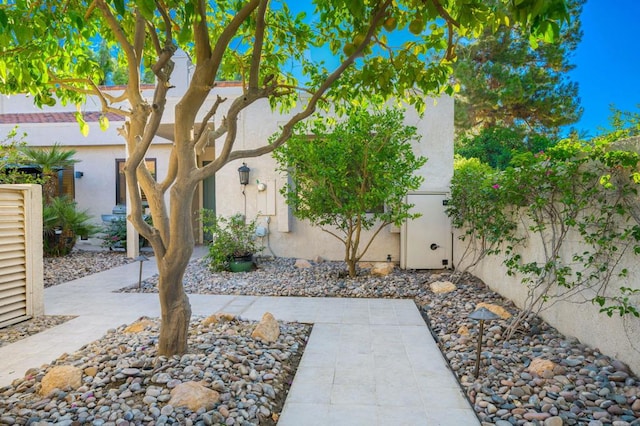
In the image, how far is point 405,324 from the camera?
5059 mm

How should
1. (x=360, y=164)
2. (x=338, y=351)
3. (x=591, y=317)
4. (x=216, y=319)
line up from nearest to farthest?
(x=591, y=317)
(x=338, y=351)
(x=216, y=319)
(x=360, y=164)

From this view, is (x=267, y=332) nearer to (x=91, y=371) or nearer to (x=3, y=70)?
(x=91, y=371)

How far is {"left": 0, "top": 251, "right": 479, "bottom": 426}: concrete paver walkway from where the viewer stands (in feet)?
9.85

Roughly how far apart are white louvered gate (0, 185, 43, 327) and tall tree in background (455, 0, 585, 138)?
600 inches

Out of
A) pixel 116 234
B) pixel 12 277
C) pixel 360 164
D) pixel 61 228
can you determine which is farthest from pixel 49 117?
pixel 360 164

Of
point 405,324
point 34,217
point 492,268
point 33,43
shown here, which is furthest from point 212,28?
point 492,268

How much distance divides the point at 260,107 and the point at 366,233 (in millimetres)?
3702

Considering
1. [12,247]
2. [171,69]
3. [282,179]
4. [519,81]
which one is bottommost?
[12,247]

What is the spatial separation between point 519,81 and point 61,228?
1604cm

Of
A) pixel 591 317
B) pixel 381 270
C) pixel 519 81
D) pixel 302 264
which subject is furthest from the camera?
pixel 519 81

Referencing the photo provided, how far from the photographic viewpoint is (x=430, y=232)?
8.30 metres

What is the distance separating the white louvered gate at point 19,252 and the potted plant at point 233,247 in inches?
131

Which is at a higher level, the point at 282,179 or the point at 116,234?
the point at 282,179

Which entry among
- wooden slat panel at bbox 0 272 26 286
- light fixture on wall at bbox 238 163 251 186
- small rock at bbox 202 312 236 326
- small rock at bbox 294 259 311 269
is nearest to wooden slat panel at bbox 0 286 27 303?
wooden slat panel at bbox 0 272 26 286
